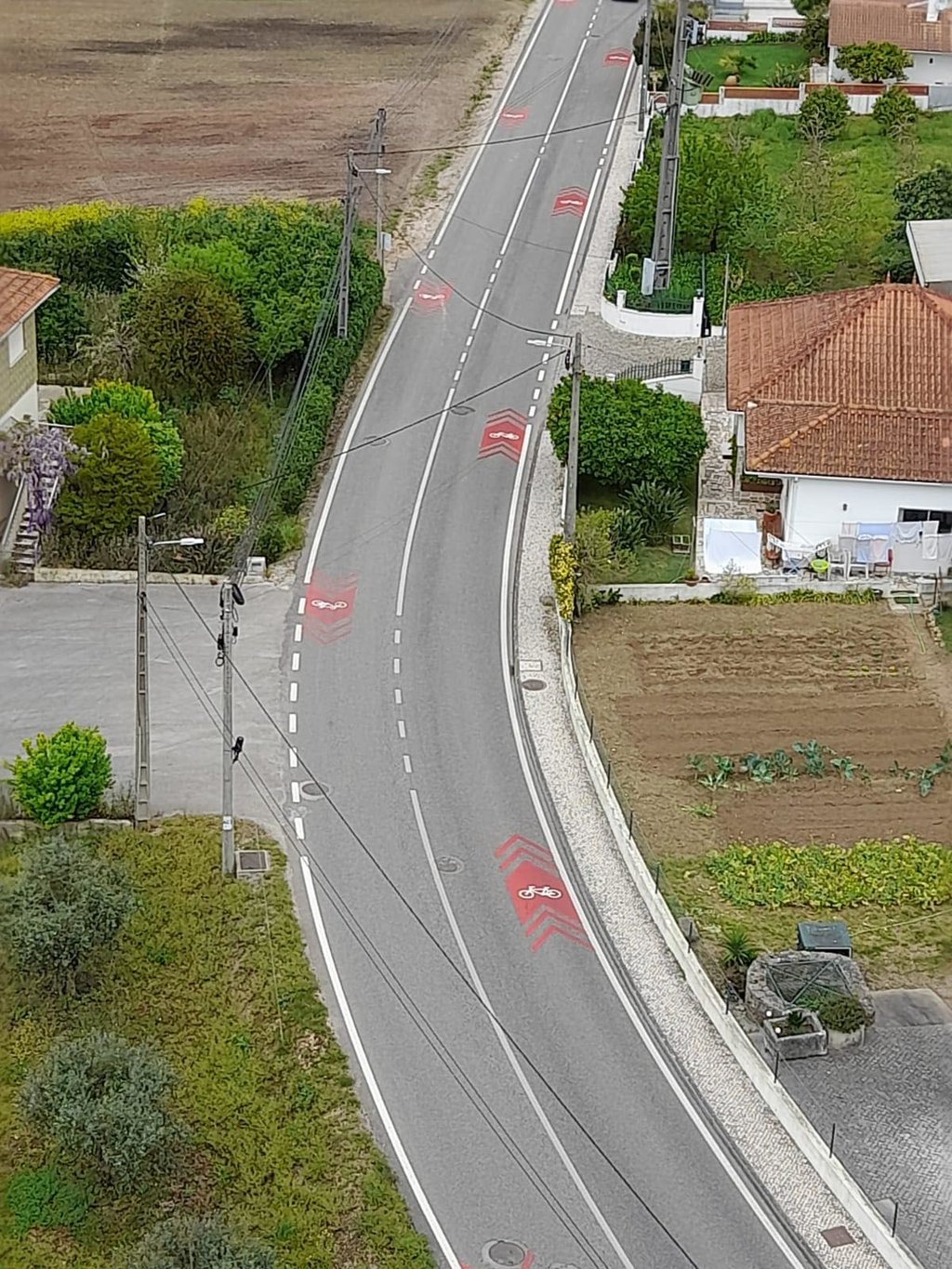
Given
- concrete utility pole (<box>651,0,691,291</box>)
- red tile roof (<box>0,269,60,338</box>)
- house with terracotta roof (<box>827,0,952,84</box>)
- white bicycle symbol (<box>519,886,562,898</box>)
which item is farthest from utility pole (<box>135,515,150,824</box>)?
house with terracotta roof (<box>827,0,952,84</box>)

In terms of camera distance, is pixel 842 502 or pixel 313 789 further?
pixel 842 502

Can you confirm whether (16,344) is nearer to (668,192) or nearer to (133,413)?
(133,413)

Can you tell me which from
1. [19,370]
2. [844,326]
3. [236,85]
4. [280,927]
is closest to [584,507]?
[844,326]

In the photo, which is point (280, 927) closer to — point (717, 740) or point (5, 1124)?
point (5, 1124)

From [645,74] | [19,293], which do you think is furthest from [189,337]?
[645,74]

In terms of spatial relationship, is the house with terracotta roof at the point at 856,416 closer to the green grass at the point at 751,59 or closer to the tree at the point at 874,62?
the tree at the point at 874,62

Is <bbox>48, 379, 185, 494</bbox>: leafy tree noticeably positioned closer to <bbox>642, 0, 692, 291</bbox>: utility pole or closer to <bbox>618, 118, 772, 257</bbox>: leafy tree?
<bbox>642, 0, 692, 291</bbox>: utility pole
